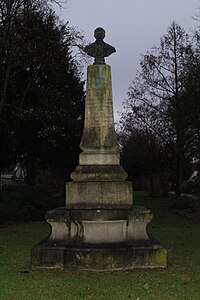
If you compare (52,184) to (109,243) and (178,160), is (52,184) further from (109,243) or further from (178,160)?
(109,243)

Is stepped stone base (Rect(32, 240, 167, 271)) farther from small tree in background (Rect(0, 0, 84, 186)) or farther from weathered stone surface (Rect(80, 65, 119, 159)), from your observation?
small tree in background (Rect(0, 0, 84, 186))

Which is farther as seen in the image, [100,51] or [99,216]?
[100,51]

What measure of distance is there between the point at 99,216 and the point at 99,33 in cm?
419

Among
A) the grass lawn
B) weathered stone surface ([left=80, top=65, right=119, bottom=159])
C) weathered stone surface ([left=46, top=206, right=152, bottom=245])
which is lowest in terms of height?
the grass lawn

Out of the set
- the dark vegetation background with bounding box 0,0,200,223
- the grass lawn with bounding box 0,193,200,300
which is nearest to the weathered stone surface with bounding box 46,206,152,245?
the grass lawn with bounding box 0,193,200,300

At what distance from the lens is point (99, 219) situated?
1020 cm

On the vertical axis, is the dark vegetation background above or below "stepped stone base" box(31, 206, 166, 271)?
above

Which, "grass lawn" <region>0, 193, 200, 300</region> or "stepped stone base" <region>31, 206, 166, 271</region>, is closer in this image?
"grass lawn" <region>0, 193, 200, 300</region>

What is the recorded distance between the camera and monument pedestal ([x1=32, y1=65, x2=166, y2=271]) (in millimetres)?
9867

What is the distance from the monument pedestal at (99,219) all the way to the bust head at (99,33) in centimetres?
141

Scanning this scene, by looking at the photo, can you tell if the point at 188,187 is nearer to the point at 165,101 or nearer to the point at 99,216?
the point at 165,101

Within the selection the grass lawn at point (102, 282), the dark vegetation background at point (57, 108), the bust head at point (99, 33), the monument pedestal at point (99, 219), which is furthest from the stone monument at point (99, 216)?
the dark vegetation background at point (57, 108)

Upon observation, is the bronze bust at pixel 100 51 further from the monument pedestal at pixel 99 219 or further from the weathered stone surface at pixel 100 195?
the weathered stone surface at pixel 100 195

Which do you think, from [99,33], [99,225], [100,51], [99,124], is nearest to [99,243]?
[99,225]
